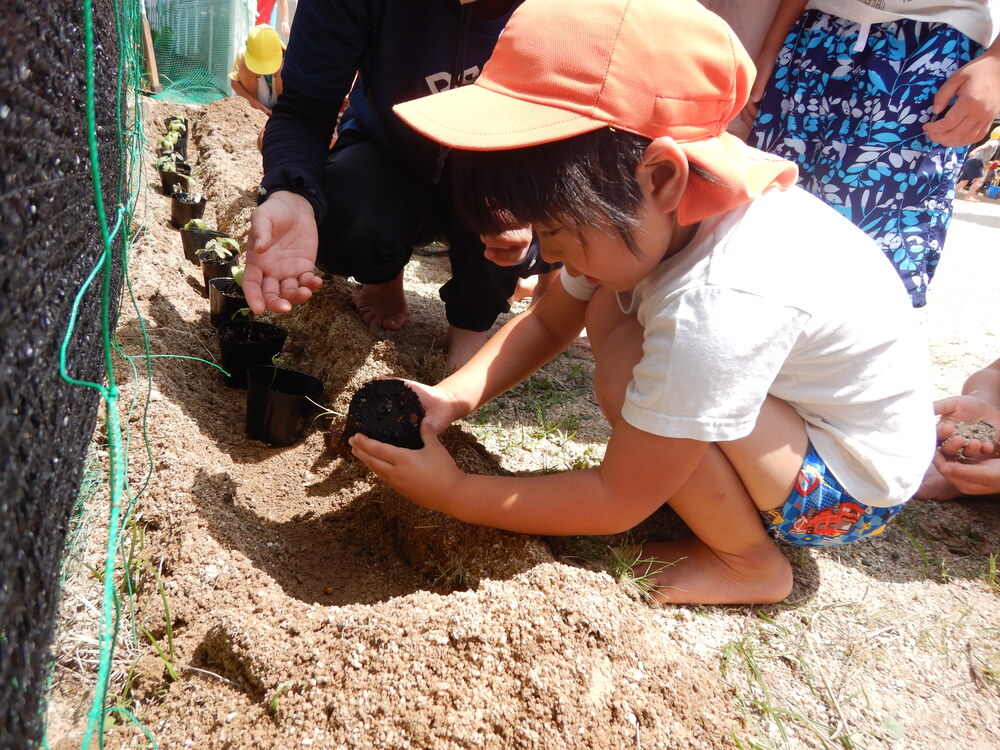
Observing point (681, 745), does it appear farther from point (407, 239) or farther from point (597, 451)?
point (407, 239)

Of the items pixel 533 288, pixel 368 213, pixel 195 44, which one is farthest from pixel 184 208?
pixel 195 44

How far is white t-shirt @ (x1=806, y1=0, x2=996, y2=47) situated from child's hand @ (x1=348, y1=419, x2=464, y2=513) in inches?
73.4

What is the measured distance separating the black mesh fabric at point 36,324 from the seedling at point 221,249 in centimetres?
160

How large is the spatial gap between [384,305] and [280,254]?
3.34 feet

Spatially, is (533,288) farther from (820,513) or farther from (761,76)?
(820,513)

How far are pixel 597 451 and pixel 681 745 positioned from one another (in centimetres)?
109

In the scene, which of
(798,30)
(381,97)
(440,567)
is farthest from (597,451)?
(798,30)

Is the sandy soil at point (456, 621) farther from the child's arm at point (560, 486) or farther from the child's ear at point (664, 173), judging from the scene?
the child's ear at point (664, 173)

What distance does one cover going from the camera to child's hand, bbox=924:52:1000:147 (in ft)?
6.24

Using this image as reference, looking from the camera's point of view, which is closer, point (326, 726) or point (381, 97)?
point (326, 726)

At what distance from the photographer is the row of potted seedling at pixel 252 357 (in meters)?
2.05

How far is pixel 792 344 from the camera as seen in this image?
4.18ft

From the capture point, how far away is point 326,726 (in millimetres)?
1187

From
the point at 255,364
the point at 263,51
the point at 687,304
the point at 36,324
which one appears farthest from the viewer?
the point at 263,51
